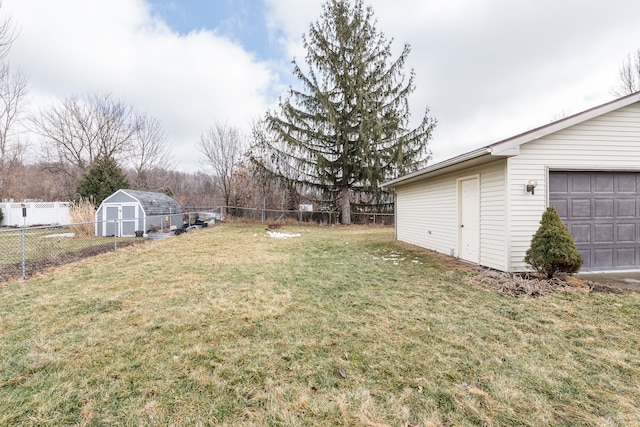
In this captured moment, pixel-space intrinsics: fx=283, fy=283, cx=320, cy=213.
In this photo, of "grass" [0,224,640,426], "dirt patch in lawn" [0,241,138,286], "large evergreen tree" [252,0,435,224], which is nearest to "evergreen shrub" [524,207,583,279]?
"grass" [0,224,640,426]

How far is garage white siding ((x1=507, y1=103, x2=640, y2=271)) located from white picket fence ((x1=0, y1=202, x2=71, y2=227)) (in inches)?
931

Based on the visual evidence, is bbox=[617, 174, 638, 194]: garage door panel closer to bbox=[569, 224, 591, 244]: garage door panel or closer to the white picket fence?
bbox=[569, 224, 591, 244]: garage door panel

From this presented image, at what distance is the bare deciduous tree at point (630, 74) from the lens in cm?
1444

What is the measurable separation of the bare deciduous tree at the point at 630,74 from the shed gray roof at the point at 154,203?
81.7 feet

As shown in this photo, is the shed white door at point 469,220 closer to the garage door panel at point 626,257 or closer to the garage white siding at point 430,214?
the garage white siding at point 430,214

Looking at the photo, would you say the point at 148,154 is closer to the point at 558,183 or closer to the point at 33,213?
the point at 33,213

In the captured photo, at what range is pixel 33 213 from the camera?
723 inches

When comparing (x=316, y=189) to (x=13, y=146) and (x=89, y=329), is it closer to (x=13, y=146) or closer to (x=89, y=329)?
(x=89, y=329)

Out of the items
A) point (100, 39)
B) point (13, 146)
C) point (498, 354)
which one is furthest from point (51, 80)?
point (498, 354)

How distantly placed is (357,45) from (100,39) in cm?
1216

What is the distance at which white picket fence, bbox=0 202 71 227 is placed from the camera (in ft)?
59.9

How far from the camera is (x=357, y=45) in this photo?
16109 mm

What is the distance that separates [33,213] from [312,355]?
964 inches

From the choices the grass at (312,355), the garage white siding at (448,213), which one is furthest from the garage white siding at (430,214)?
the grass at (312,355)
